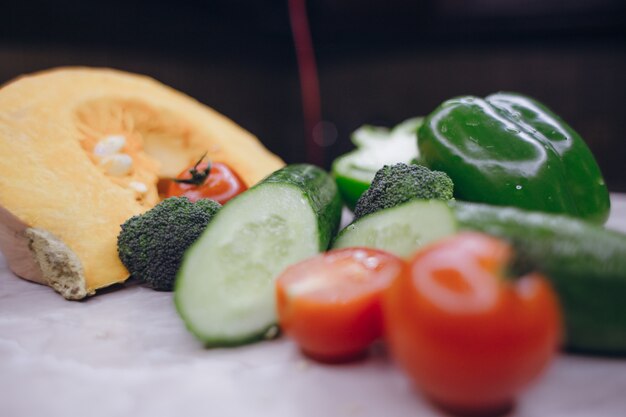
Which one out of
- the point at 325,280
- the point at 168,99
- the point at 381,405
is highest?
the point at 168,99

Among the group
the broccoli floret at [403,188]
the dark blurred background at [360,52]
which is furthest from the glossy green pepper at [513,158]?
the dark blurred background at [360,52]

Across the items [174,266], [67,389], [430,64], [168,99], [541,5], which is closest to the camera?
[67,389]

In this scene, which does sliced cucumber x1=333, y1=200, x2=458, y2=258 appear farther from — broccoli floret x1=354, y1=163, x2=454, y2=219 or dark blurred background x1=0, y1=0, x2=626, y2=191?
dark blurred background x1=0, y1=0, x2=626, y2=191

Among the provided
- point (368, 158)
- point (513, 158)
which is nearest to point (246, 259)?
point (513, 158)

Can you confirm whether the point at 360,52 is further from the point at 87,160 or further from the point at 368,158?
the point at 87,160

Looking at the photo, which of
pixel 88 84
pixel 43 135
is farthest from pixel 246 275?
pixel 88 84

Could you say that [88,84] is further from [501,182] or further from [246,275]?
[501,182]
